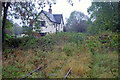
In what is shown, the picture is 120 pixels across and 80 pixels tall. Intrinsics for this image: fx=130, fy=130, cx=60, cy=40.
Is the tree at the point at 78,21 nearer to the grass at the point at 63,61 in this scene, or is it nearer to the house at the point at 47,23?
the house at the point at 47,23

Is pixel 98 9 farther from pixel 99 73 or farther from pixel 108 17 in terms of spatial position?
pixel 99 73

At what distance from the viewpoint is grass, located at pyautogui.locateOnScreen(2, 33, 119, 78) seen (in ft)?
19.9

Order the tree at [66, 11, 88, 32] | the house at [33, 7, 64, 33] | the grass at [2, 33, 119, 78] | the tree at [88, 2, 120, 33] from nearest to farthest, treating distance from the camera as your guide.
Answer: the tree at [88, 2, 120, 33] < the grass at [2, 33, 119, 78] < the house at [33, 7, 64, 33] < the tree at [66, 11, 88, 32]

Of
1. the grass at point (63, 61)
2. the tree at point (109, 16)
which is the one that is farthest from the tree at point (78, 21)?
the tree at point (109, 16)

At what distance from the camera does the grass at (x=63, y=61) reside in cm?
607

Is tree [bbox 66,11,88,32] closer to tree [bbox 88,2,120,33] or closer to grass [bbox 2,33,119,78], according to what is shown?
grass [bbox 2,33,119,78]

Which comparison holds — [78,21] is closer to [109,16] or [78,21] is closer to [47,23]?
[47,23]

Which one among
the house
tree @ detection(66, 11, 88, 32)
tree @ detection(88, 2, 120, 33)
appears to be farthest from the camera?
tree @ detection(66, 11, 88, 32)

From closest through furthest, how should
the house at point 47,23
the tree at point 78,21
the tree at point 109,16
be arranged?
the tree at point 109,16 < the house at point 47,23 < the tree at point 78,21

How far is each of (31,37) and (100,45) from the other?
6667mm

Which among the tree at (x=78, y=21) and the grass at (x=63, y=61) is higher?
the tree at (x=78, y=21)

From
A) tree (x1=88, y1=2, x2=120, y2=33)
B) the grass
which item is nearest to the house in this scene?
the grass

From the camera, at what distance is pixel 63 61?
8.30 meters

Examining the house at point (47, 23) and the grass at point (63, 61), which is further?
the house at point (47, 23)
